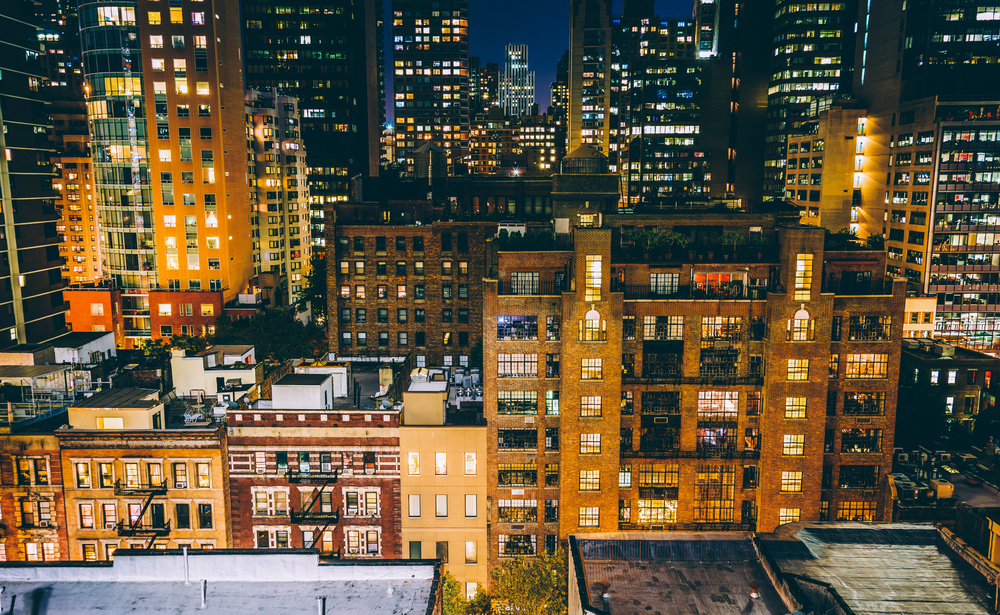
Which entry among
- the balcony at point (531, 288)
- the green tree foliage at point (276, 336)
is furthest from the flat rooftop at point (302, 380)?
the green tree foliage at point (276, 336)

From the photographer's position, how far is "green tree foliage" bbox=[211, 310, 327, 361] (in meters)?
90.4

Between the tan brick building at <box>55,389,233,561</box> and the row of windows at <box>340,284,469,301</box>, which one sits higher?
the row of windows at <box>340,284,469,301</box>

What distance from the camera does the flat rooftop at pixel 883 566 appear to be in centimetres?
3103

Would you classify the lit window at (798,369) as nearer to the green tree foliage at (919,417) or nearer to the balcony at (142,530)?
the green tree foliage at (919,417)

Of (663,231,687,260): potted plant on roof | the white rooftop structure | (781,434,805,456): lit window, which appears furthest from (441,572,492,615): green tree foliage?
(663,231,687,260): potted plant on roof

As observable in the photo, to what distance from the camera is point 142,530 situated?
47719mm

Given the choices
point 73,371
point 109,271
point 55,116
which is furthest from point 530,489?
point 55,116

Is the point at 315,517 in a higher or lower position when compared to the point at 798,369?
lower

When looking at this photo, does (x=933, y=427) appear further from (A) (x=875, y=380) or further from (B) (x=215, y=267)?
(B) (x=215, y=267)

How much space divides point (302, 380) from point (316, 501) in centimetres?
1000

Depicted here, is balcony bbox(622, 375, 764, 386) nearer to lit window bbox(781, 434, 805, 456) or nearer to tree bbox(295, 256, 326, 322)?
lit window bbox(781, 434, 805, 456)

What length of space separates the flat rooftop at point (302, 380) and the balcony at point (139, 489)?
11333 mm

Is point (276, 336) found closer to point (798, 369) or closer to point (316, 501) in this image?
point (316, 501)

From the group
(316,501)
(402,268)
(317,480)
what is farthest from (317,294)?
(317,480)
